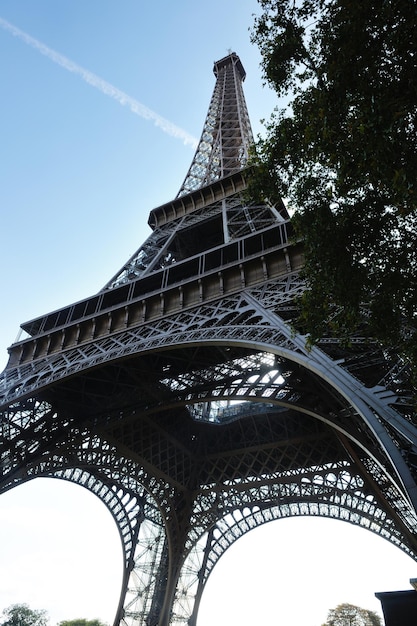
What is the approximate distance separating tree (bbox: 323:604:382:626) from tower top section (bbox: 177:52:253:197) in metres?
39.7

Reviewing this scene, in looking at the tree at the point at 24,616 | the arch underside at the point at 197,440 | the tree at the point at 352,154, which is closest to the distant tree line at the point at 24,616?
the tree at the point at 24,616

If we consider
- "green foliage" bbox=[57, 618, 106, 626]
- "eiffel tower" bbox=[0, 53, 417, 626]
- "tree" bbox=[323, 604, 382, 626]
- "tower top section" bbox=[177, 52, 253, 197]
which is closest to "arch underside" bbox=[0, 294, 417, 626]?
"eiffel tower" bbox=[0, 53, 417, 626]

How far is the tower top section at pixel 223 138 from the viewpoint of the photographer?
35281mm

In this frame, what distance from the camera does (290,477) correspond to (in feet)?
90.5

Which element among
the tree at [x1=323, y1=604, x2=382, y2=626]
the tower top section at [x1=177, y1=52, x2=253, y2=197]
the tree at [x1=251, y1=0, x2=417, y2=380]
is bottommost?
the tree at [x1=251, y1=0, x2=417, y2=380]

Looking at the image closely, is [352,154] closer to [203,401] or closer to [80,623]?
[203,401]

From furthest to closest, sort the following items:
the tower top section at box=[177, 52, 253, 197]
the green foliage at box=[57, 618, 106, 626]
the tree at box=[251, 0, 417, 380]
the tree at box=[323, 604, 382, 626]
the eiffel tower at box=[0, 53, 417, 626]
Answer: the green foliage at box=[57, 618, 106, 626] < the tree at box=[323, 604, 382, 626] < the tower top section at box=[177, 52, 253, 197] < the eiffel tower at box=[0, 53, 417, 626] < the tree at box=[251, 0, 417, 380]

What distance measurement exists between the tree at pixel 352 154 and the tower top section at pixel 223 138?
68.3 feet

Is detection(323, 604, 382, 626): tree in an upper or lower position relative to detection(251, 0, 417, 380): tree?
upper

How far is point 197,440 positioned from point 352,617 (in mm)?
25337

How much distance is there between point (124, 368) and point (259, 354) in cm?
595

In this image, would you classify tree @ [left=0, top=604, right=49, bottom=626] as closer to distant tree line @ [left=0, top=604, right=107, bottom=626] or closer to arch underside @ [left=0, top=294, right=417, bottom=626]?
distant tree line @ [left=0, top=604, right=107, bottom=626]

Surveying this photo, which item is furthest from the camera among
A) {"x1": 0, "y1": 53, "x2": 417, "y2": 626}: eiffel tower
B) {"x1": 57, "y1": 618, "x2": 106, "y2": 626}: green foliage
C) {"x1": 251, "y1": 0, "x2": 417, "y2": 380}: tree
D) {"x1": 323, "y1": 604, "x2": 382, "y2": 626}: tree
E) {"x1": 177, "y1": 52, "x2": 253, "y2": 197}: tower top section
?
{"x1": 57, "y1": 618, "x2": 106, "y2": 626}: green foliage

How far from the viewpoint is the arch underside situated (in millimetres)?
16359
